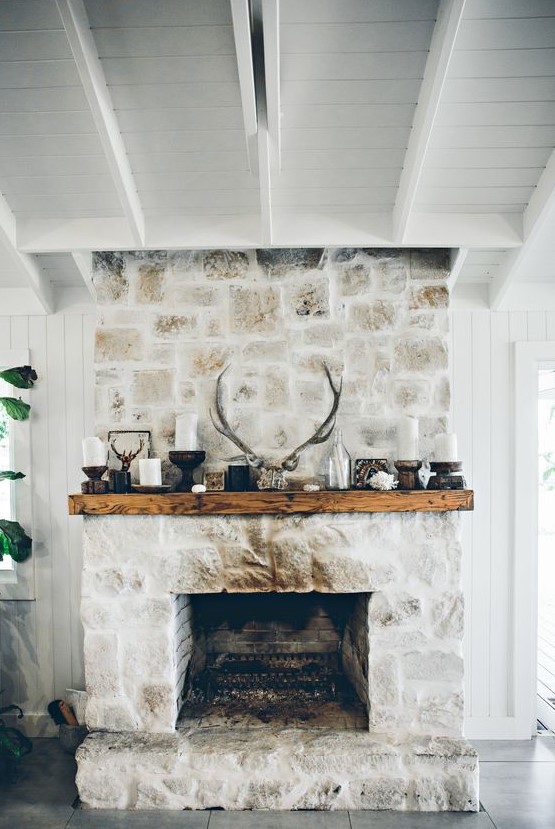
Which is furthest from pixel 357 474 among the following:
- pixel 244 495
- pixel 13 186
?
pixel 13 186

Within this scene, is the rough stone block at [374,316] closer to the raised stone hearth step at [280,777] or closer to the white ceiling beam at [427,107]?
the white ceiling beam at [427,107]

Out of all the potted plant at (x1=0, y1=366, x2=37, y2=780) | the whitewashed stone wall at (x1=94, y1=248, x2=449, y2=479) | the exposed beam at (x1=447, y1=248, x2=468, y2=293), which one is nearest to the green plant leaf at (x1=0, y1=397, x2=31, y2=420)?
the potted plant at (x1=0, y1=366, x2=37, y2=780)

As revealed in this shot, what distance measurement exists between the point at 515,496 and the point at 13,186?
3219mm

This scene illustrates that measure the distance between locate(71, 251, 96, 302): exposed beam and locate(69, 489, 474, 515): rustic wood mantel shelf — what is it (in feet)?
3.97

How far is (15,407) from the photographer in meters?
3.32

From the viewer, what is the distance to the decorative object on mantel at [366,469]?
3023mm

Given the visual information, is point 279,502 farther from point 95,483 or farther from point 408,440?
point 95,483

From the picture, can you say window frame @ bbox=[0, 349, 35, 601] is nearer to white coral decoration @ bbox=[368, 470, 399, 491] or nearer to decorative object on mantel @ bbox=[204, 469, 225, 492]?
decorative object on mantel @ bbox=[204, 469, 225, 492]

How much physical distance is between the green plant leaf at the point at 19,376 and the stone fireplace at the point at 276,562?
0.58 meters

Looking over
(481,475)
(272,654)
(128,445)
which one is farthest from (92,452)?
(481,475)

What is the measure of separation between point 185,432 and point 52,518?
1241mm

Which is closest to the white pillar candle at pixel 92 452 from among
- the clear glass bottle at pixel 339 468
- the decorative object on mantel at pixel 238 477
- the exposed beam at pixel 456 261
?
the decorative object on mantel at pixel 238 477

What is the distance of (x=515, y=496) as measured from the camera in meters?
3.57

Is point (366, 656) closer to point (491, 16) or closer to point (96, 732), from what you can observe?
point (96, 732)
